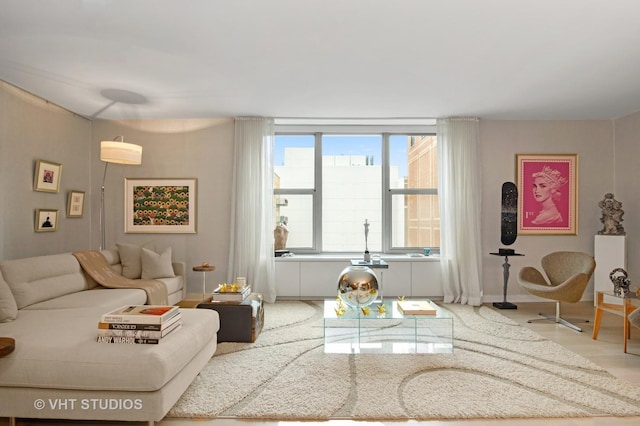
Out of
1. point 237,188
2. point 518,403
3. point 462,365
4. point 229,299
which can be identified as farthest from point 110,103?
point 518,403

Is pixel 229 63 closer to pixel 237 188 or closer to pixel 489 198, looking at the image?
pixel 237 188

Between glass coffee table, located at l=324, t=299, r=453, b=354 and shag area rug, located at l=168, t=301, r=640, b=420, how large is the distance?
12 centimetres

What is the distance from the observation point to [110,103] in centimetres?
488

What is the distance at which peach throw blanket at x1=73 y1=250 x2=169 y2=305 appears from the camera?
4223mm

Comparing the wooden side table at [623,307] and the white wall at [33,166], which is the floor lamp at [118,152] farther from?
the wooden side table at [623,307]

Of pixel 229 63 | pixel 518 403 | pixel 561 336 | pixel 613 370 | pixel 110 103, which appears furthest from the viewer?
pixel 110 103

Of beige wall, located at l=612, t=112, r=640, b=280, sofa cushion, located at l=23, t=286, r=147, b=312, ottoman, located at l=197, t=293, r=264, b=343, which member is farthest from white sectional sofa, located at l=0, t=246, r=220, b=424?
beige wall, located at l=612, t=112, r=640, b=280

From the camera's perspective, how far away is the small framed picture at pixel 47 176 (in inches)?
180

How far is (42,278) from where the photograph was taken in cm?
368

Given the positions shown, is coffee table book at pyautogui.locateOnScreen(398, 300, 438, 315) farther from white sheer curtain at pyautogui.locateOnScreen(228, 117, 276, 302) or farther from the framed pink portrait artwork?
the framed pink portrait artwork

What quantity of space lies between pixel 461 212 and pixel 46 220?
5.34 meters

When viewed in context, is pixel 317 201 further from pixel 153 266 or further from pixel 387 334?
pixel 387 334

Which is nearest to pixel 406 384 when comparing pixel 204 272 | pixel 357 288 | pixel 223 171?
pixel 357 288

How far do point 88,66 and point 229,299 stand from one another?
2559 mm
